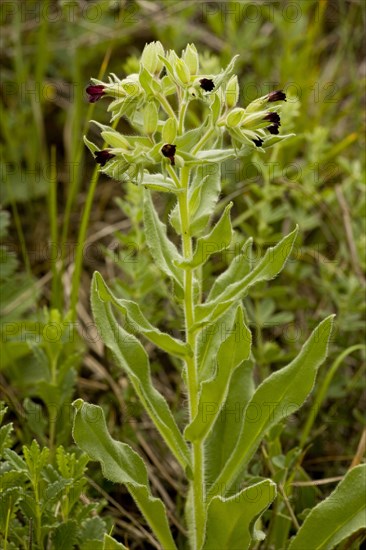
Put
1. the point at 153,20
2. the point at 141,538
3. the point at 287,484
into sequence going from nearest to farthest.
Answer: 1. the point at 287,484
2. the point at 141,538
3. the point at 153,20

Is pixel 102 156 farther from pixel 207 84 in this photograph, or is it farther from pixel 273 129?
pixel 273 129

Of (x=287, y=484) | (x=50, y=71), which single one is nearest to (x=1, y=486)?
(x=287, y=484)

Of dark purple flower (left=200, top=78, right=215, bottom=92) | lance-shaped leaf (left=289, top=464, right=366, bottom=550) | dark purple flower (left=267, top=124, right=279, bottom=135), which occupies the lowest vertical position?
lance-shaped leaf (left=289, top=464, right=366, bottom=550)

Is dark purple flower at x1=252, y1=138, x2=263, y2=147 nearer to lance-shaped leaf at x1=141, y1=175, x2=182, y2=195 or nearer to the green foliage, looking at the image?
lance-shaped leaf at x1=141, y1=175, x2=182, y2=195

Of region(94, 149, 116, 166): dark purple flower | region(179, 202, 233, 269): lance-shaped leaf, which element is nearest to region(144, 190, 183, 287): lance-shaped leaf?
region(179, 202, 233, 269): lance-shaped leaf

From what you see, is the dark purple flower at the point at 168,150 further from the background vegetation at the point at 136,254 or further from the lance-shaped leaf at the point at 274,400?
the background vegetation at the point at 136,254

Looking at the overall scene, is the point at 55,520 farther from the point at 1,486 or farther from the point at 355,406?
the point at 355,406
